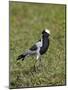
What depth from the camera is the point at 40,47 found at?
2660mm

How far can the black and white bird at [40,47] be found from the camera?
103 inches

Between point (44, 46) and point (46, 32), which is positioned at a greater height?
point (46, 32)

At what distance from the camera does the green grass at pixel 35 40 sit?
8.45ft

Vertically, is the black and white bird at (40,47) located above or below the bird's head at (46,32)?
below

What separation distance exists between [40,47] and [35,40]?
100 millimetres

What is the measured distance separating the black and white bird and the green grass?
0.04 metres

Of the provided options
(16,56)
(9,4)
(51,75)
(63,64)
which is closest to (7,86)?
(16,56)

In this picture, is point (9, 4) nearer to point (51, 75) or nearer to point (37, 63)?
point (37, 63)

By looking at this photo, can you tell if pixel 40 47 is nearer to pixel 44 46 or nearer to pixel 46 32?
pixel 44 46

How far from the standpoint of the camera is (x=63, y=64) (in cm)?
275

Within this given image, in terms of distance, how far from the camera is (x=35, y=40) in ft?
8.66

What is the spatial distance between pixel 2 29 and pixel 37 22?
1.33 ft

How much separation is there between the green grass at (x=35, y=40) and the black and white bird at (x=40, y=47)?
4 centimetres

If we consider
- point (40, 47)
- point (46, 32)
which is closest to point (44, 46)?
point (40, 47)
